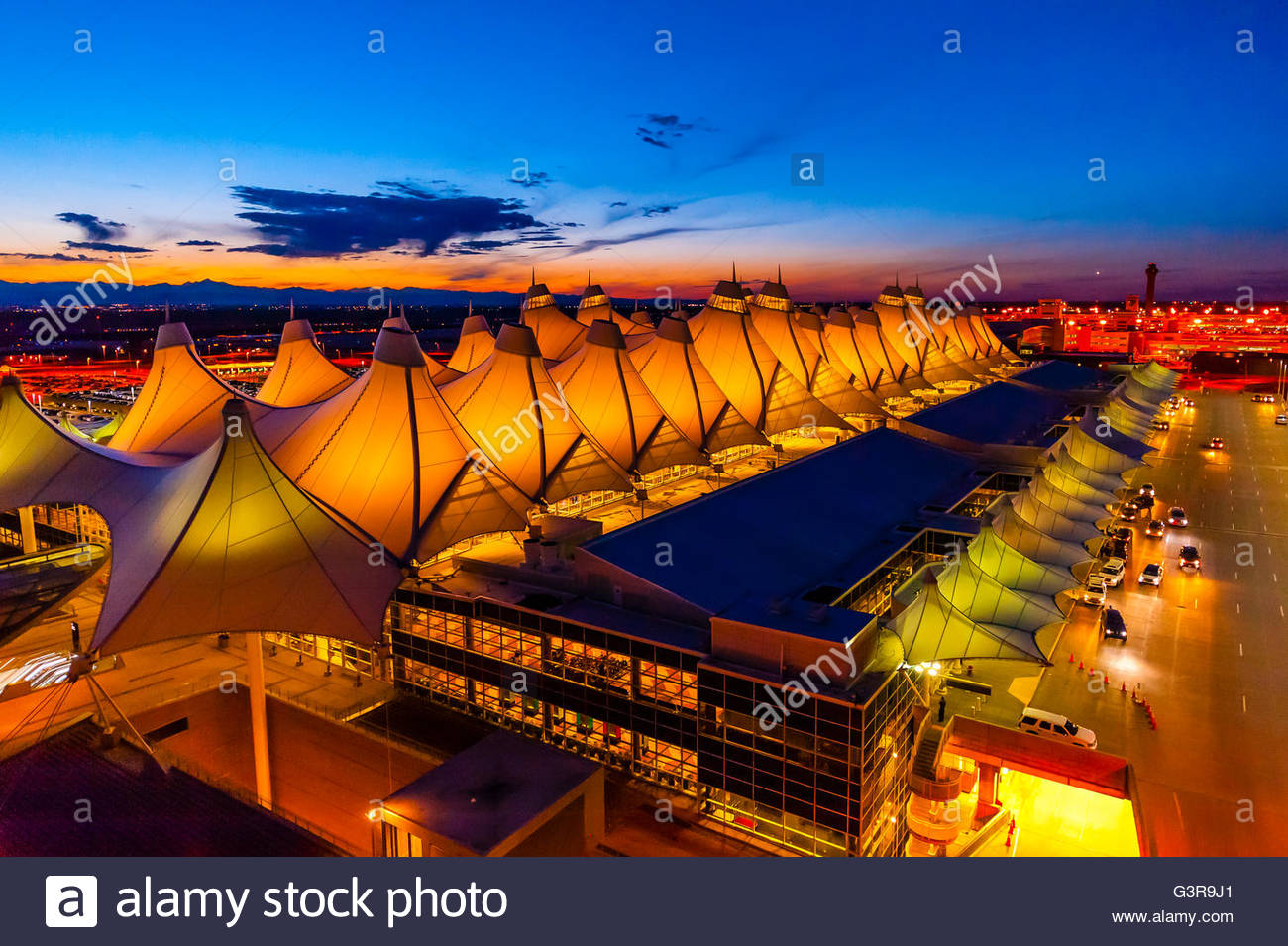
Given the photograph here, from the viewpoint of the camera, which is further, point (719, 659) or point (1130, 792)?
point (1130, 792)

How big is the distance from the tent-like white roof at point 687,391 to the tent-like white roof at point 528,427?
6.72 meters

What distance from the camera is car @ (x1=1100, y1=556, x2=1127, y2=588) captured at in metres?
32.5

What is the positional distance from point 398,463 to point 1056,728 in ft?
62.9

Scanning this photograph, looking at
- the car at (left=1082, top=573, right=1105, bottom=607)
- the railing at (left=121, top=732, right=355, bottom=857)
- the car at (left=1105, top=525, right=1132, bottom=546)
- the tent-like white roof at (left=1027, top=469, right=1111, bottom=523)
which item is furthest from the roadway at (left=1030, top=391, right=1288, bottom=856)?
the railing at (left=121, top=732, right=355, bottom=857)

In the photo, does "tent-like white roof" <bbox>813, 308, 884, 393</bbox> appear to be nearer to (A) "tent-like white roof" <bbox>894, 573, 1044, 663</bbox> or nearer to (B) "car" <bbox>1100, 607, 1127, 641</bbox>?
(B) "car" <bbox>1100, 607, 1127, 641</bbox>

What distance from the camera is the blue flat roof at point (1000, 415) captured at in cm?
4091

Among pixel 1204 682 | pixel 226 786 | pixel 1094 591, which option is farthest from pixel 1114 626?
pixel 226 786

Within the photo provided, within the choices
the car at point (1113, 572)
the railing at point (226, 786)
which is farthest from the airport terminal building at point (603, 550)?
the car at point (1113, 572)

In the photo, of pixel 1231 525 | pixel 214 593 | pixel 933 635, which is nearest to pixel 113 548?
pixel 214 593

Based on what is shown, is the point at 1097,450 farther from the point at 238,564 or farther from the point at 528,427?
the point at 238,564

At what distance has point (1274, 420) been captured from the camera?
230ft

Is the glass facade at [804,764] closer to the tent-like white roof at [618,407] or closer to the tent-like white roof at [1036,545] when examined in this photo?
the tent-like white roof at [1036,545]
